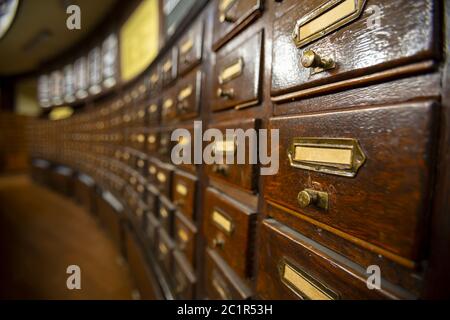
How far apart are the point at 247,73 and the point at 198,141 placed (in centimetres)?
35

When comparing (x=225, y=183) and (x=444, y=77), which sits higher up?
(x=444, y=77)

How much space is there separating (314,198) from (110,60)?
3807mm

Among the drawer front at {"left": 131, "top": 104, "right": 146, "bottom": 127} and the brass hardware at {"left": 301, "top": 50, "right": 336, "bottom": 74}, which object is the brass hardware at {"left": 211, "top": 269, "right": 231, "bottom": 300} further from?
the drawer front at {"left": 131, "top": 104, "right": 146, "bottom": 127}

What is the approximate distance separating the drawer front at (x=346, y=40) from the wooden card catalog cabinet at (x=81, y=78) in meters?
4.49

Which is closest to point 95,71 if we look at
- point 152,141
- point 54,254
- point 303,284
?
point 54,254

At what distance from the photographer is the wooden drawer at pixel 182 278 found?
1.01m

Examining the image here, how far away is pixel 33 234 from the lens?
284cm

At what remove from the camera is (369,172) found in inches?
13.2

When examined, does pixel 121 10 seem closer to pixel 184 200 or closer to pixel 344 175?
pixel 184 200

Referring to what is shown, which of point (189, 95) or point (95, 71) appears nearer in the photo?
point (189, 95)

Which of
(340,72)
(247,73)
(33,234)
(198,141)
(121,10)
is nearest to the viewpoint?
(340,72)

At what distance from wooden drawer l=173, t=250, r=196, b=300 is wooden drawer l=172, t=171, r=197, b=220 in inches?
9.0

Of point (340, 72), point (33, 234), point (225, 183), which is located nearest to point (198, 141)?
point (225, 183)

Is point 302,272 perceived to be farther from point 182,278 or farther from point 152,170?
point 152,170
